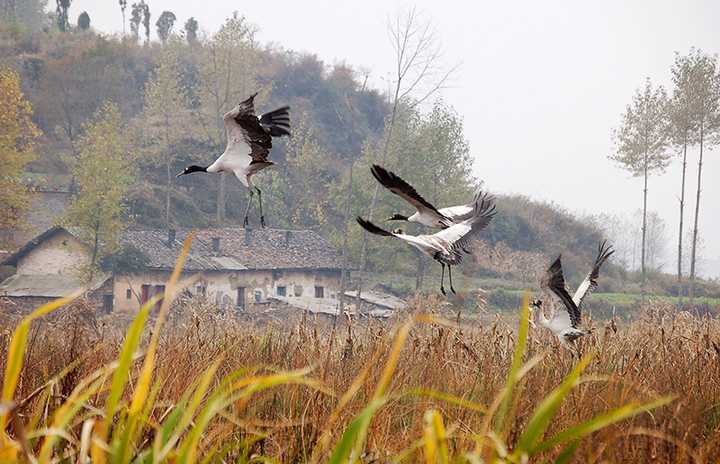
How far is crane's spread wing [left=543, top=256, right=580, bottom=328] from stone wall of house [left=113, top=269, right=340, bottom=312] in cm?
3071

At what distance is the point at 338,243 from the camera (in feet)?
162

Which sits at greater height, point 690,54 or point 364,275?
point 690,54

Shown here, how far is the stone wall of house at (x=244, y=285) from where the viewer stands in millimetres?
38562

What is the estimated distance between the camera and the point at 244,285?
42406 mm

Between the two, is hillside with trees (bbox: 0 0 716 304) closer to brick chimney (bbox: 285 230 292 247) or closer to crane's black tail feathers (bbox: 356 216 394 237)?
brick chimney (bbox: 285 230 292 247)

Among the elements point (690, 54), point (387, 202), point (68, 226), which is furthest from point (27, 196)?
point (690, 54)

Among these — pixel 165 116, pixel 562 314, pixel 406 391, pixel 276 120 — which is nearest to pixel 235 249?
pixel 165 116

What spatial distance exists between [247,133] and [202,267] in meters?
34.1

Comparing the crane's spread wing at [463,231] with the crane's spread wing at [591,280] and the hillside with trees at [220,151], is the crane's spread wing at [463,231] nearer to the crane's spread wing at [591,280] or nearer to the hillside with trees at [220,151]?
the crane's spread wing at [591,280]

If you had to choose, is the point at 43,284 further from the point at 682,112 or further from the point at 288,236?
the point at 682,112

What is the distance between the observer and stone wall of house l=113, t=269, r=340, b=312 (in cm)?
3856

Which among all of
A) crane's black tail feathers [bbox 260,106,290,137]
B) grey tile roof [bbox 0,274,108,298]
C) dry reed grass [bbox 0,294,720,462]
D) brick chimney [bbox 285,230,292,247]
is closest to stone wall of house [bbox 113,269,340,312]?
grey tile roof [bbox 0,274,108,298]

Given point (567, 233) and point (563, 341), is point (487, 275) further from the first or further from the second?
point (563, 341)

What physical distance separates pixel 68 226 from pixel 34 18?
66.2 metres
